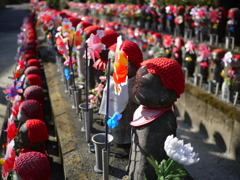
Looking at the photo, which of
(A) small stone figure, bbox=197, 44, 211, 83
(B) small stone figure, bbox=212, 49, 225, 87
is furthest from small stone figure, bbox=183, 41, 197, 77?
(B) small stone figure, bbox=212, 49, 225, 87

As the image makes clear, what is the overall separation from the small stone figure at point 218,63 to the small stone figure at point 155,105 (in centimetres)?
362

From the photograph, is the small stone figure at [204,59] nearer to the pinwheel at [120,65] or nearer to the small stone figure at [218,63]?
the small stone figure at [218,63]

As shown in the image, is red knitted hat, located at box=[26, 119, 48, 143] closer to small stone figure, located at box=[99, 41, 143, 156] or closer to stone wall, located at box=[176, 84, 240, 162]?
small stone figure, located at box=[99, 41, 143, 156]

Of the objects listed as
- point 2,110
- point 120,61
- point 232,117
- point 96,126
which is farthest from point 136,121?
point 2,110

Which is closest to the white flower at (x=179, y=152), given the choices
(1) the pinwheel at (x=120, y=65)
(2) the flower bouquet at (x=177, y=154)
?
(2) the flower bouquet at (x=177, y=154)

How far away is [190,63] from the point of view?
6.45m

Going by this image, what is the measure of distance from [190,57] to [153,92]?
441 cm

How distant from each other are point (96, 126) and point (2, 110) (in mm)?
3089

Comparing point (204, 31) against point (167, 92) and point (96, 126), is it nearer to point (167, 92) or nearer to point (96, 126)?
point (96, 126)

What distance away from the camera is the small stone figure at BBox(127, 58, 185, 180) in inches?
83.2

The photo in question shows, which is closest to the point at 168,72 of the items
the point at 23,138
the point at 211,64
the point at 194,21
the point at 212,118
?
the point at 23,138

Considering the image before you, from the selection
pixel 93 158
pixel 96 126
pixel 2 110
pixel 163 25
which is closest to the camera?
pixel 93 158

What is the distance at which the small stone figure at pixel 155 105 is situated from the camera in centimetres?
211

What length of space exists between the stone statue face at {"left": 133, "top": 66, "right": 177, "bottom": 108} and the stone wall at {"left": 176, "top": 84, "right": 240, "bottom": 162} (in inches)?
101
